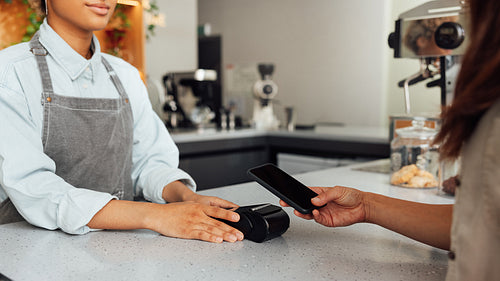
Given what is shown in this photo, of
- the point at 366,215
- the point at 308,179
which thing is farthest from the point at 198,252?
the point at 308,179

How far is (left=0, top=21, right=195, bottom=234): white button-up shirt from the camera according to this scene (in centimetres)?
94

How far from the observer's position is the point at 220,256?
81cm

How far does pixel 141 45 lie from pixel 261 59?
2.03 meters

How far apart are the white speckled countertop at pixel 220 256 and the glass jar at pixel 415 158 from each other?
21.1 inches

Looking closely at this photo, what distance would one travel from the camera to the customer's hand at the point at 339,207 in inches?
35.2

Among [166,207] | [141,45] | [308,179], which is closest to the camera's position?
[166,207]

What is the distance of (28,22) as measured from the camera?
10.2 feet

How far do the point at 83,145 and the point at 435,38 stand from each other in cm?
112

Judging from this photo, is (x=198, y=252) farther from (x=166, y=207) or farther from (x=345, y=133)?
(x=345, y=133)

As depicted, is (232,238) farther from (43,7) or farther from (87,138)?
(43,7)

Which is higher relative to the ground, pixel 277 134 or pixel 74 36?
pixel 74 36

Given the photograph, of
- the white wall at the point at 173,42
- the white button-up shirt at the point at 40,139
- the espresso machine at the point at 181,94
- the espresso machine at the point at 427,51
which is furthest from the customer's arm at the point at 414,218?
the white wall at the point at 173,42

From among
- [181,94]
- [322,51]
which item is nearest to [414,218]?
[181,94]

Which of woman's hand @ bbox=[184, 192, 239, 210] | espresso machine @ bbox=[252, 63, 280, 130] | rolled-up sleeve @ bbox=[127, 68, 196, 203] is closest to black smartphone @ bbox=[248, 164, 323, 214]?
woman's hand @ bbox=[184, 192, 239, 210]
